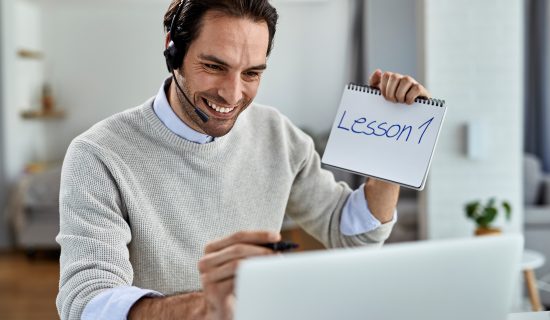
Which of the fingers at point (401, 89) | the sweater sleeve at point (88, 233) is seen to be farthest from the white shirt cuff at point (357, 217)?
the sweater sleeve at point (88, 233)

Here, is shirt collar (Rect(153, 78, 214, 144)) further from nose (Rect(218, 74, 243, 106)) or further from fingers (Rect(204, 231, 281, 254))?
fingers (Rect(204, 231, 281, 254))

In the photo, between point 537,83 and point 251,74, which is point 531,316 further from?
point 537,83

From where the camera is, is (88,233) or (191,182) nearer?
(88,233)

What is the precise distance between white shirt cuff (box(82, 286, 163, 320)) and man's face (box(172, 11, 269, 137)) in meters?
0.41

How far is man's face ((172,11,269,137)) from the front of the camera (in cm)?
131

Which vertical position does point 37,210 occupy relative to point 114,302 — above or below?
below

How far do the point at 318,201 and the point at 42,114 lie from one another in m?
6.09

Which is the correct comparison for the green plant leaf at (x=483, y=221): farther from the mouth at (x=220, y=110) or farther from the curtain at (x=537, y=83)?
the curtain at (x=537, y=83)

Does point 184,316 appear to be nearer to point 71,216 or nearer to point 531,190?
point 71,216

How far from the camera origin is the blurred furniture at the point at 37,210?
5.67m

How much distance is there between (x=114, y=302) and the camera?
1.05 m

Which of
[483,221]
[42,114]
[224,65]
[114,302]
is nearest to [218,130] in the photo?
[224,65]

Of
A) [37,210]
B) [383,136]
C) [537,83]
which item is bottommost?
[37,210]

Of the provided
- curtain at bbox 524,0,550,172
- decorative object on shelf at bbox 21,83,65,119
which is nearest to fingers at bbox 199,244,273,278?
curtain at bbox 524,0,550,172
